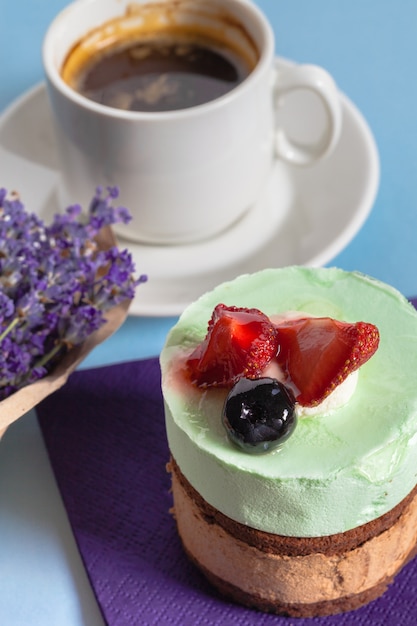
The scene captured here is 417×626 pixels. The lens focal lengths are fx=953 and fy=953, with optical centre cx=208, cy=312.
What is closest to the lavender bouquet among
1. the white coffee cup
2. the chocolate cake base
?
the white coffee cup

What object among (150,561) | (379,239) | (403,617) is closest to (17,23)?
(379,239)

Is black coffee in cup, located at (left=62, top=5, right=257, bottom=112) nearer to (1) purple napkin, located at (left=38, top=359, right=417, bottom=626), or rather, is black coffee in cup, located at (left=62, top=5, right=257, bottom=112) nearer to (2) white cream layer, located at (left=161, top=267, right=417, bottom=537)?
(1) purple napkin, located at (left=38, top=359, right=417, bottom=626)

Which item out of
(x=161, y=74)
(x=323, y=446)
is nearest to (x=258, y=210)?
(x=161, y=74)

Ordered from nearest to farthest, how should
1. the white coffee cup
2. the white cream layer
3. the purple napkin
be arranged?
the white cream layer < the purple napkin < the white coffee cup

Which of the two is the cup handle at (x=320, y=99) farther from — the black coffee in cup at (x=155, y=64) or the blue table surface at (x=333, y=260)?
the blue table surface at (x=333, y=260)

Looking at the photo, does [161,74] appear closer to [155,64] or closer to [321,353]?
[155,64]

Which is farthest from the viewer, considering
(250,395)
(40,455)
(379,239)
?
(379,239)

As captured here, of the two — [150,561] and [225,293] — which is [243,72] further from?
[150,561]
